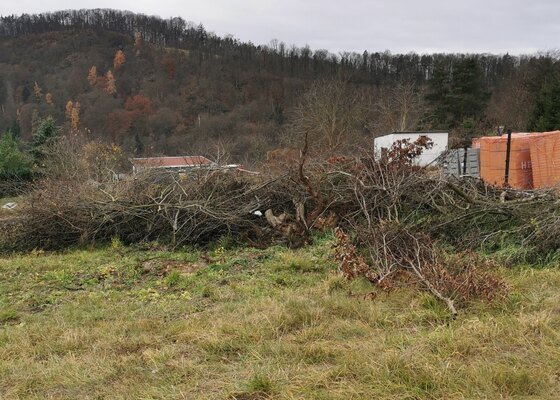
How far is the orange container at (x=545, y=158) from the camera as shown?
10.0m

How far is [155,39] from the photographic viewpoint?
105 meters

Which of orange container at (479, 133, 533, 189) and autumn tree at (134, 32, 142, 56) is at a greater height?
autumn tree at (134, 32, 142, 56)

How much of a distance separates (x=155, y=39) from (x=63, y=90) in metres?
29.8

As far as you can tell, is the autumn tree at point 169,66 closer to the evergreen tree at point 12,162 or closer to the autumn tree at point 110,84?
the autumn tree at point 110,84

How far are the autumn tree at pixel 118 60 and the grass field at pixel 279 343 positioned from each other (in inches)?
3770

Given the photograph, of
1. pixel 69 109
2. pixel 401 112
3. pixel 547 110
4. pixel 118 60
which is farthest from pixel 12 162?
pixel 118 60

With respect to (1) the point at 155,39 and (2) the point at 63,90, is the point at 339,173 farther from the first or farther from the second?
(1) the point at 155,39

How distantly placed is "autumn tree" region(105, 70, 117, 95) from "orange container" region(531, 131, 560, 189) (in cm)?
8401

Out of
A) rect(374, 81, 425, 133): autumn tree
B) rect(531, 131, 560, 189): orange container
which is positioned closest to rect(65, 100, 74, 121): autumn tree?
rect(374, 81, 425, 133): autumn tree

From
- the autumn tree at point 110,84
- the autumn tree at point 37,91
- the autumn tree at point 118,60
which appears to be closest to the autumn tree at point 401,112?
the autumn tree at point 110,84

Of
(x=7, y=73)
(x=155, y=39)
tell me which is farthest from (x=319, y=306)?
(x=155, y=39)

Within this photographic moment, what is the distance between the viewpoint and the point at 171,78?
294ft

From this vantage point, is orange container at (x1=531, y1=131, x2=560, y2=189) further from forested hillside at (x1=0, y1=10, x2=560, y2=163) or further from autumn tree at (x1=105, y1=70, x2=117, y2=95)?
autumn tree at (x1=105, y1=70, x2=117, y2=95)

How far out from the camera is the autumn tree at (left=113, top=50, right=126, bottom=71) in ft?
304
